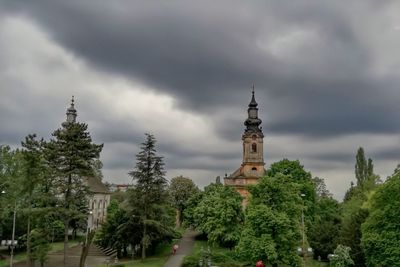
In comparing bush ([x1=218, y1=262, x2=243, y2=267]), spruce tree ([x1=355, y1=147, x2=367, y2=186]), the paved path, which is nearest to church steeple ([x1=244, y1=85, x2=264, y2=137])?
spruce tree ([x1=355, y1=147, x2=367, y2=186])

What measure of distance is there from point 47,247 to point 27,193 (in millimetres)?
4736

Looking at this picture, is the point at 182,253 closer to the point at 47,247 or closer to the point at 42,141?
the point at 47,247

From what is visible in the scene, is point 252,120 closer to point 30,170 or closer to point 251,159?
point 251,159

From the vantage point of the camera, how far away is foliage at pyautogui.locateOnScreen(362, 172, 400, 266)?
34.7 meters

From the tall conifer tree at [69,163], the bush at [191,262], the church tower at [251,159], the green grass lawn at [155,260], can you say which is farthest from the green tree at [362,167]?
the tall conifer tree at [69,163]

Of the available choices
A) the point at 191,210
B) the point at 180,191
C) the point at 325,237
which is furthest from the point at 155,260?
the point at 180,191

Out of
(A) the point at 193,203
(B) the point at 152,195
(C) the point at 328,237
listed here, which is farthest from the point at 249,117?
(B) the point at 152,195

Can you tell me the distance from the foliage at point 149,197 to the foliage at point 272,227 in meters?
10.6

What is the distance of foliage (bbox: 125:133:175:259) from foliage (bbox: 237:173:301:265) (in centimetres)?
1064

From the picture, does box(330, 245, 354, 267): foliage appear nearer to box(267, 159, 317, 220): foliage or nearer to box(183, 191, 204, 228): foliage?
box(267, 159, 317, 220): foliage

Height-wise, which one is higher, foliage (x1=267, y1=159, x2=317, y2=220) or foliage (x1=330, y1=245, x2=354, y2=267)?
foliage (x1=267, y1=159, x2=317, y2=220)

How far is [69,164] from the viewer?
39.7 metres

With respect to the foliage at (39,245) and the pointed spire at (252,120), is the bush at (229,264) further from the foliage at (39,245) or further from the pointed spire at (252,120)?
the pointed spire at (252,120)

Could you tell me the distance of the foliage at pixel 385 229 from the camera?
3472 centimetres
